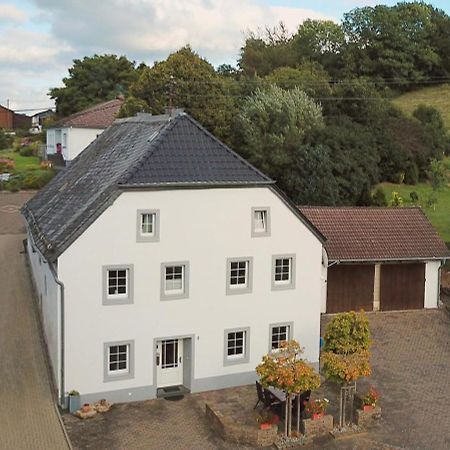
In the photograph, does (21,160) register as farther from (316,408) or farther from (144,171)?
(316,408)

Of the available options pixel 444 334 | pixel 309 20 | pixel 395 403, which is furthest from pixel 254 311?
pixel 309 20

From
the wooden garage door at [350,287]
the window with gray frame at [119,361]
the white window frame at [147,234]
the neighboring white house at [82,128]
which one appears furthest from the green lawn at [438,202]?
the window with gray frame at [119,361]

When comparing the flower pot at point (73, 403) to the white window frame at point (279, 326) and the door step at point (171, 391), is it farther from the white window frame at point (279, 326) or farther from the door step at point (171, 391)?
the white window frame at point (279, 326)

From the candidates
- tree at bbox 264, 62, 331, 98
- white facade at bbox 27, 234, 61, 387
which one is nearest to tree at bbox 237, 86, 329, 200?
tree at bbox 264, 62, 331, 98

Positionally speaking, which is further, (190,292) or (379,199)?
(379,199)

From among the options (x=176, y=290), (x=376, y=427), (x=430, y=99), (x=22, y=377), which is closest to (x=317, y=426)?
(x=376, y=427)

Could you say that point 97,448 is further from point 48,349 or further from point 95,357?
point 48,349
